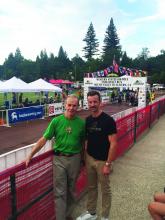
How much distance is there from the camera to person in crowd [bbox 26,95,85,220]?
3893 mm

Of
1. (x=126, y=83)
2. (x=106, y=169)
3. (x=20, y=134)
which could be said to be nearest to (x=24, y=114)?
(x=20, y=134)

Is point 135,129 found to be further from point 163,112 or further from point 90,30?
point 90,30

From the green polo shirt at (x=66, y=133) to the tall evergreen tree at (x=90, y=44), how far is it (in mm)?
108632

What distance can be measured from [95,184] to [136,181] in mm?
2150

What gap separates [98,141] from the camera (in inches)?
159

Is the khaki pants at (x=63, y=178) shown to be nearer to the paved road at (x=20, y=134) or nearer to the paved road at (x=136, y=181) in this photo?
the paved road at (x=136, y=181)

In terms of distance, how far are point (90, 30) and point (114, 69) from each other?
89.8 meters

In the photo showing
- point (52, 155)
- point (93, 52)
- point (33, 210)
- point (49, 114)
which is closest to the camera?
point (33, 210)

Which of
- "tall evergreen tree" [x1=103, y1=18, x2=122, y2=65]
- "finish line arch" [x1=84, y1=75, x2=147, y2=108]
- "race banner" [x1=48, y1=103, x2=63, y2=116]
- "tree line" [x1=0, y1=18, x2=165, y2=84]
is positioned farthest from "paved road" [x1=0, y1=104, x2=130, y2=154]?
"tall evergreen tree" [x1=103, y1=18, x2=122, y2=65]

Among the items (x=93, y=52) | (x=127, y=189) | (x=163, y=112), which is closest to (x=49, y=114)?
(x=163, y=112)

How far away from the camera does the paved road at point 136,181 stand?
192 inches

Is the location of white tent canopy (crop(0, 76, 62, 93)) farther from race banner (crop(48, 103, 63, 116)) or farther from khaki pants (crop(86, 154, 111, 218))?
khaki pants (crop(86, 154, 111, 218))

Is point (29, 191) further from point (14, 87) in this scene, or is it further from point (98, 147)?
point (14, 87)

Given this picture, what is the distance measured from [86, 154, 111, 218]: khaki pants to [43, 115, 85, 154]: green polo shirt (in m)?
0.37
